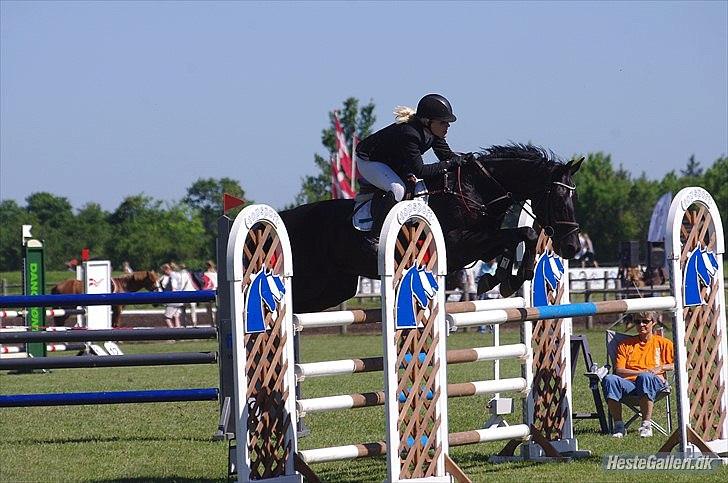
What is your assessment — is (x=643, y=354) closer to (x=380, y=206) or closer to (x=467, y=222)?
(x=467, y=222)

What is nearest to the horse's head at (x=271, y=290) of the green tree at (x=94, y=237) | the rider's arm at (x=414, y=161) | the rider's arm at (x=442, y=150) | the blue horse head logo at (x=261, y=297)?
the blue horse head logo at (x=261, y=297)

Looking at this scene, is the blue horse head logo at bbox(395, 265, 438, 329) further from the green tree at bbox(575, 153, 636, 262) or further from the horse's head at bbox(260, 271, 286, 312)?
the green tree at bbox(575, 153, 636, 262)

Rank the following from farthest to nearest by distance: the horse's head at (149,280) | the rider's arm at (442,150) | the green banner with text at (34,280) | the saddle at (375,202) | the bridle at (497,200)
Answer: the horse's head at (149,280)
the green banner with text at (34,280)
the rider's arm at (442,150)
the saddle at (375,202)
the bridle at (497,200)

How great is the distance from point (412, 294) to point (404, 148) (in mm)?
2477

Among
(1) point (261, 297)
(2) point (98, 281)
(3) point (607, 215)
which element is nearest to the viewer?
(1) point (261, 297)

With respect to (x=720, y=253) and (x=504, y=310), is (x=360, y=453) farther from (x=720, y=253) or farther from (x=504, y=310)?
(x=720, y=253)

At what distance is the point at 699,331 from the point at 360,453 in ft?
7.70

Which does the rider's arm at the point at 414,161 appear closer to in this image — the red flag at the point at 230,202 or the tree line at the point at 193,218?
A: the red flag at the point at 230,202

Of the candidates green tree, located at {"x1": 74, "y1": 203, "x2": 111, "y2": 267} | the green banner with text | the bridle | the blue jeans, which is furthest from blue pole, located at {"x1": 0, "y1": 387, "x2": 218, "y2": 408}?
green tree, located at {"x1": 74, "y1": 203, "x2": 111, "y2": 267}

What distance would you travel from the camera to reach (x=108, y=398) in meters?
8.46

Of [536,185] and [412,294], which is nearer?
[412,294]

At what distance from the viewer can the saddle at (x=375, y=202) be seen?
8586mm

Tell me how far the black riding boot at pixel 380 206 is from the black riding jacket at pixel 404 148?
211mm

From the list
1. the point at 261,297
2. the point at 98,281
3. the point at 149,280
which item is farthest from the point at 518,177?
the point at 149,280
